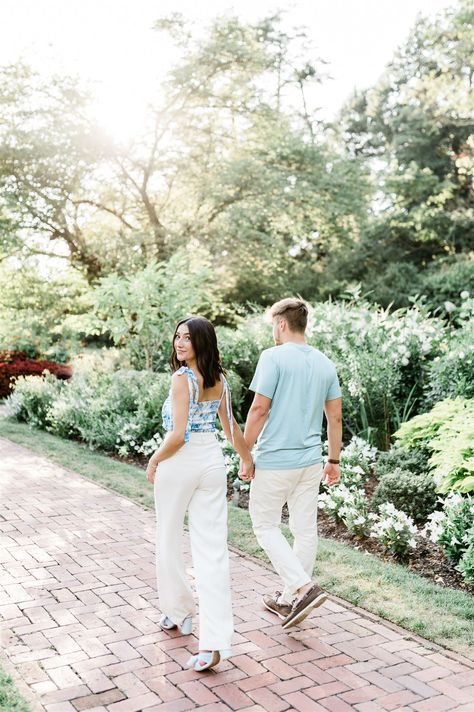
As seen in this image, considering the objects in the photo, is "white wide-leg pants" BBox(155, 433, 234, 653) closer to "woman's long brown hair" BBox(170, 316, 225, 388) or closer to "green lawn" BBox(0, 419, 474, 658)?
"woman's long brown hair" BBox(170, 316, 225, 388)

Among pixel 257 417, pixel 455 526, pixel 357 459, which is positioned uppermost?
pixel 257 417

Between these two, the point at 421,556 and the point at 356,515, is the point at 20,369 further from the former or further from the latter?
the point at 421,556

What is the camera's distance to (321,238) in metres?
25.4

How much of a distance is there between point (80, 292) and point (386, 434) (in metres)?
11.9

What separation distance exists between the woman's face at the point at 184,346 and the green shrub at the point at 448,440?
2.55 m

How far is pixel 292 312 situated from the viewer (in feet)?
13.0

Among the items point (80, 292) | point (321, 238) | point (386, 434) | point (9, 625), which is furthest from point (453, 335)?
point (321, 238)

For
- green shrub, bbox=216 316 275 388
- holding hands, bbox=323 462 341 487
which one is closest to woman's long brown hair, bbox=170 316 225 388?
holding hands, bbox=323 462 341 487

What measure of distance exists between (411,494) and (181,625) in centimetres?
273

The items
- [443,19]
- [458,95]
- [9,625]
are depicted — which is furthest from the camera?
[458,95]

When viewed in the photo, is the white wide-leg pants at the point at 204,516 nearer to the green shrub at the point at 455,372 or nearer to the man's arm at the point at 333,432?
the man's arm at the point at 333,432

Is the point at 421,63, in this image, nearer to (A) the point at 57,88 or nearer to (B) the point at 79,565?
(A) the point at 57,88

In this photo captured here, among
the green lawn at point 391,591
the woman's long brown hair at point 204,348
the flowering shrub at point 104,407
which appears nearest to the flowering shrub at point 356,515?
the green lawn at point 391,591

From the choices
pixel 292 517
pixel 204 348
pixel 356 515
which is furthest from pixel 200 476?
pixel 356 515
